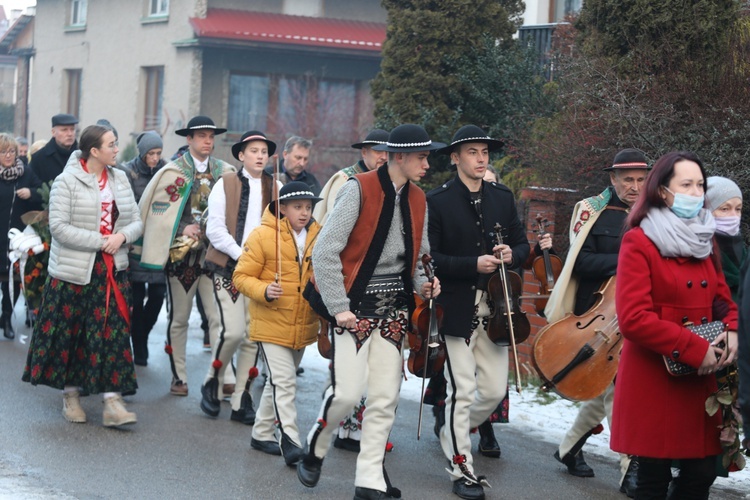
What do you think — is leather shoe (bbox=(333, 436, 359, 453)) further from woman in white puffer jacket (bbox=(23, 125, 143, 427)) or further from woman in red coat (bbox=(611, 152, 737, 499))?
woman in red coat (bbox=(611, 152, 737, 499))

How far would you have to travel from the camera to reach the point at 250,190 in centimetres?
851

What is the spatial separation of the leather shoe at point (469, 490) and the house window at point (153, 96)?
2439cm

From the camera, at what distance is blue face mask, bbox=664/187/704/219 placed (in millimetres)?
4871

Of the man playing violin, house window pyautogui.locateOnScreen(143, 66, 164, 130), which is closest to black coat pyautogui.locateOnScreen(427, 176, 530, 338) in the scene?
the man playing violin

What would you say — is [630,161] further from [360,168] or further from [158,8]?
[158,8]

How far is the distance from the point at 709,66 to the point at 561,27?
415 centimetres

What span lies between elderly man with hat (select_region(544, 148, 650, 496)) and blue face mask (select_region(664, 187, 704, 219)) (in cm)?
188

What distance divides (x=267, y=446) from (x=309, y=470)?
3.51 ft

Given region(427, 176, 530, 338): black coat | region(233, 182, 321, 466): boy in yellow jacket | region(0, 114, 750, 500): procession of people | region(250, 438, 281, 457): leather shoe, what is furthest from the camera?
region(250, 438, 281, 457): leather shoe

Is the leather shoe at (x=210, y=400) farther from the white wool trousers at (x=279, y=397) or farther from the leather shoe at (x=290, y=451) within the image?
the leather shoe at (x=290, y=451)

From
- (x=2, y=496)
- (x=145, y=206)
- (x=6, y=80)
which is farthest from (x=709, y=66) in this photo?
(x=6, y=80)

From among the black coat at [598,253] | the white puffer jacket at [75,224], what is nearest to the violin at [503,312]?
the black coat at [598,253]

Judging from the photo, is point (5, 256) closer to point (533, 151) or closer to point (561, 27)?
point (533, 151)

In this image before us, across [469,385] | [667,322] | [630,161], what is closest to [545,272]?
[630,161]
